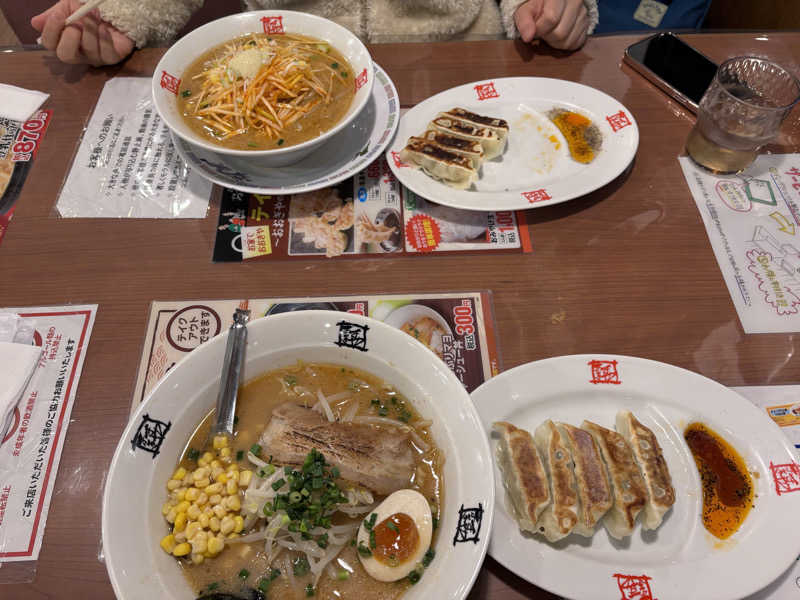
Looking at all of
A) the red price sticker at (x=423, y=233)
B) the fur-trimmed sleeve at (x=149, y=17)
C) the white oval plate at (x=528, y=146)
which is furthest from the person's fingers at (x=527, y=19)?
the fur-trimmed sleeve at (x=149, y=17)

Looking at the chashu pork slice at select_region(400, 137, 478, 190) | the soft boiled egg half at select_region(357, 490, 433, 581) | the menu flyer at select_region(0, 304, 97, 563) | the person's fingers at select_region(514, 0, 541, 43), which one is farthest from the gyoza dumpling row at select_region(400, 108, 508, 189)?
the menu flyer at select_region(0, 304, 97, 563)

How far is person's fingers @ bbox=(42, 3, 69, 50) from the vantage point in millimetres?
2213

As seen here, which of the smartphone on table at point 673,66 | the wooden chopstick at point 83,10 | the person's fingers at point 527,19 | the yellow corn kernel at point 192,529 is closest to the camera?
the yellow corn kernel at point 192,529

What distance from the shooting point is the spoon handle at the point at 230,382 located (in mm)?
1297

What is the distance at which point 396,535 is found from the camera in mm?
1165

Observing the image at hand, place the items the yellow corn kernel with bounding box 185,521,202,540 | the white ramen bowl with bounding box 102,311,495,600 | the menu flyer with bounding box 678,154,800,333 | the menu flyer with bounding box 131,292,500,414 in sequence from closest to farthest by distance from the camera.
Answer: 1. the white ramen bowl with bounding box 102,311,495,600
2. the yellow corn kernel with bounding box 185,521,202,540
3. the menu flyer with bounding box 131,292,500,414
4. the menu flyer with bounding box 678,154,800,333

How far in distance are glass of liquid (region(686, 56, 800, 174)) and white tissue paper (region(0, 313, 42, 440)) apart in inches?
100

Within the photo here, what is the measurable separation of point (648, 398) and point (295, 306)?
1.16 meters

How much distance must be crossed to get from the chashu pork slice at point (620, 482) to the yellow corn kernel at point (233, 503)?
0.96 metres

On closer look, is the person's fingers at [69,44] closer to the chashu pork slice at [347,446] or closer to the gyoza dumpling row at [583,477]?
the chashu pork slice at [347,446]

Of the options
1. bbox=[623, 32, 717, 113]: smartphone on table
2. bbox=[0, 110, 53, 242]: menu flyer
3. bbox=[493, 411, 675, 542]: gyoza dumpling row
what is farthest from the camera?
bbox=[623, 32, 717, 113]: smartphone on table

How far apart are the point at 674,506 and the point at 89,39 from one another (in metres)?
2.88

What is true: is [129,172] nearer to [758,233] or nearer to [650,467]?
[650,467]

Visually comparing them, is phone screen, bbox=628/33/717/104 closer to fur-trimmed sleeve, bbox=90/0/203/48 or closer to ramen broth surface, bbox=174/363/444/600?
ramen broth surface, bbox=174/363/444/600
